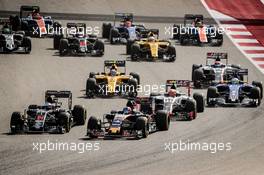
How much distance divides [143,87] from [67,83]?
3.98 m

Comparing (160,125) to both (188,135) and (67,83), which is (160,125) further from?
(67,83)

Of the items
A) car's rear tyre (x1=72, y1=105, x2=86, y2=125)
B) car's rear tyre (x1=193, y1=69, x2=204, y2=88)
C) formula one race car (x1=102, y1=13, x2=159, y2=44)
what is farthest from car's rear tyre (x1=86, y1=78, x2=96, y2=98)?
formula one race car (x1=102, y1=13, x2=159, y2=44)

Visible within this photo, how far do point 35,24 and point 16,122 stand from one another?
27.2 meters

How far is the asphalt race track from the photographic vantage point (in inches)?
1758

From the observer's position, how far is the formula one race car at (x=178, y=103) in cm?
5332

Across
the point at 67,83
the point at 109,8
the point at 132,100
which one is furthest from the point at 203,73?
the point at 109,8

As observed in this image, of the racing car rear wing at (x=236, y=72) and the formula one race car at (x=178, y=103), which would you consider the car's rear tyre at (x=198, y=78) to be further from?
the formula one race car at (x=178, y=103)

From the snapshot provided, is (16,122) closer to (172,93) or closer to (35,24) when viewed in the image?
(172,93)

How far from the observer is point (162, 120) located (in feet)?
167

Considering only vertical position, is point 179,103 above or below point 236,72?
below
